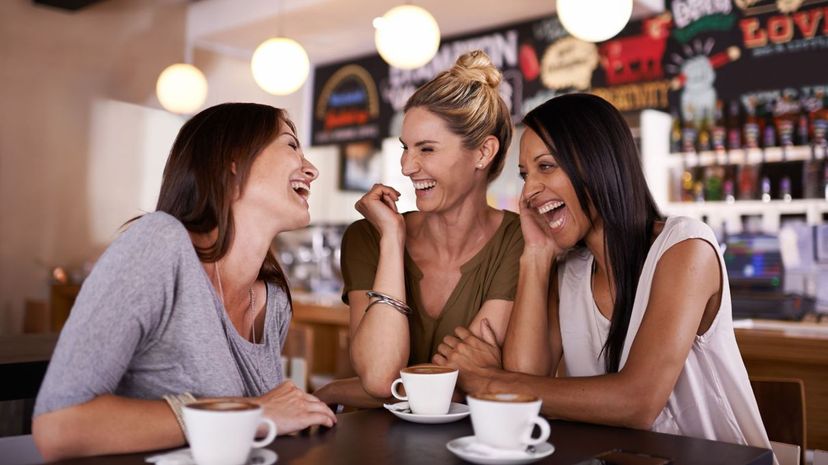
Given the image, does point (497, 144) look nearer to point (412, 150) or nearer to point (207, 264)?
point (412, 150)

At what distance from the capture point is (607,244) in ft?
6.14

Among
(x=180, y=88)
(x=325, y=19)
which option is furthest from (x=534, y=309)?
(x=325, y=19)

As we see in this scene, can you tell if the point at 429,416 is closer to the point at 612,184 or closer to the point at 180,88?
the point at 612,184

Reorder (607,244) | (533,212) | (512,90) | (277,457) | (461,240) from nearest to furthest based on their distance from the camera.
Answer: (277,457)
(607,244)
(533,212)
(461,240)
(512,90)

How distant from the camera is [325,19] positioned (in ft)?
21.7

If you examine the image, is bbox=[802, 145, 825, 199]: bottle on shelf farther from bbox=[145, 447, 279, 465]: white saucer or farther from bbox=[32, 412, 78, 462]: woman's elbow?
bbox=[32, 412, 78, 462]: woman's elbow

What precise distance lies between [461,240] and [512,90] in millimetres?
4482

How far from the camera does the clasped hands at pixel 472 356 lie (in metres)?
1.68

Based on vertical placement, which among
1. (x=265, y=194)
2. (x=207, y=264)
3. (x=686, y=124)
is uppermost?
(x=686, y=124)

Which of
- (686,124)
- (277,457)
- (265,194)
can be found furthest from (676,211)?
(277,457)

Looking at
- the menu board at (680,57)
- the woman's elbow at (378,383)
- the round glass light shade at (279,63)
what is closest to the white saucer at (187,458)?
the woman's elbow at (378,383)

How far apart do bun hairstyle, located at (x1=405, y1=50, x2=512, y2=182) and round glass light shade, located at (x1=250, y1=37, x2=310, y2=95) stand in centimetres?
326

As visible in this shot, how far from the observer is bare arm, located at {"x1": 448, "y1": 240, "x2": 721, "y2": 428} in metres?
1.52

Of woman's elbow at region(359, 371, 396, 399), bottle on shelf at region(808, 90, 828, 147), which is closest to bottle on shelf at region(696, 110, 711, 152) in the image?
bottle on shelf at region(808, 90, 828, 147)
